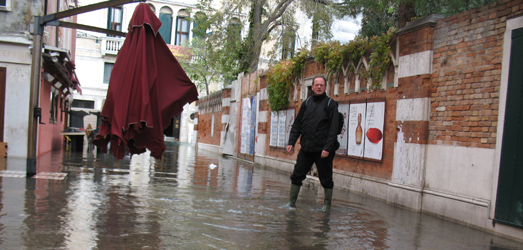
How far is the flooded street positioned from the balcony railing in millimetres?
35722

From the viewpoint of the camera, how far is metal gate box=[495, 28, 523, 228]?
21.7 feet

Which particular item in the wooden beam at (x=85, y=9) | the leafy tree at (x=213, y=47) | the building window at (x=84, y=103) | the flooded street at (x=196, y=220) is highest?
the leafy tree at (x=213, y=47)

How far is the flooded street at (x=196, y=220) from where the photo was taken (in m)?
5.05

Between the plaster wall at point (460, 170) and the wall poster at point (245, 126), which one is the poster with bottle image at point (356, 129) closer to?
the plaster wall at point (460, 170)

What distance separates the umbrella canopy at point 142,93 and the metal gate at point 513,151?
4603mm

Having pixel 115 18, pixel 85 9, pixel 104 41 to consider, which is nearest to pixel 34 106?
pixel 85 9

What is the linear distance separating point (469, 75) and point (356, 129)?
150 inches

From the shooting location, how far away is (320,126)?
7.77 m

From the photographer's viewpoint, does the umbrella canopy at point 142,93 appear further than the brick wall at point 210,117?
No

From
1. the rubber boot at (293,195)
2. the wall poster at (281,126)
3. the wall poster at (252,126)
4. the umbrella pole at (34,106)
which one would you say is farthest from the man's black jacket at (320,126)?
the wall poster at (252,126)

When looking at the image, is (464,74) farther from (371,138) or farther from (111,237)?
(111,237)

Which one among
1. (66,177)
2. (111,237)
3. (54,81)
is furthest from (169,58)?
(54,81)

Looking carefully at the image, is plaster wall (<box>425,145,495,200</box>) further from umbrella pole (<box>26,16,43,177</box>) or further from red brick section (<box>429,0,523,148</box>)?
umbrella pole (<box>26,16,43,177</box>)

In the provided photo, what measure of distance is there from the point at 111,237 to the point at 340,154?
25.9 ft
